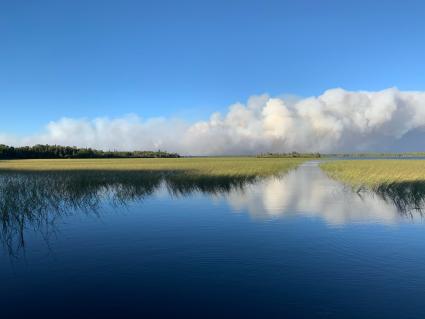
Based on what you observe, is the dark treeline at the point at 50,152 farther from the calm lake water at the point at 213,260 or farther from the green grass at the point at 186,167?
the calm lake water at the point at 213,260

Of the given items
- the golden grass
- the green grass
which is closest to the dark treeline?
the green grass

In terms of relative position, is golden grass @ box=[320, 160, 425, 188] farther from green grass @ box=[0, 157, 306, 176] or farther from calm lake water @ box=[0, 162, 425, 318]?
calm lake water @ box=[0, 162, 425, 318]

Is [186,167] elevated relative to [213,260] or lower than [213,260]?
elevated

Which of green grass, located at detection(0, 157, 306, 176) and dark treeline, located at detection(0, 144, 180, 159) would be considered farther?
dark treeline, located at detection(0, 144, 180, 159)

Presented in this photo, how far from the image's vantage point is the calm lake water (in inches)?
259

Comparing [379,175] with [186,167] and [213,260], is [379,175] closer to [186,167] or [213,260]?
[186,167]

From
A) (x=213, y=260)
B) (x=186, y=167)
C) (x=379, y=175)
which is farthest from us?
(x=186, y=167)

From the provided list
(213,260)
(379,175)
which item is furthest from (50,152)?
(213,260)

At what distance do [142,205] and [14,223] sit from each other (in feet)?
21.0

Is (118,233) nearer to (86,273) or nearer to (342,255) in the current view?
(86,273)

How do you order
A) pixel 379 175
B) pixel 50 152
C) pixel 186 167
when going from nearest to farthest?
pixel 379 175, pixel 186 167, pixel 50 152

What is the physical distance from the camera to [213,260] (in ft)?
30.0

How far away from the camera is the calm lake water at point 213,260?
6.58 meters

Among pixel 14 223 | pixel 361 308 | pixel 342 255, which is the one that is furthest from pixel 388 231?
pixel 14 223
